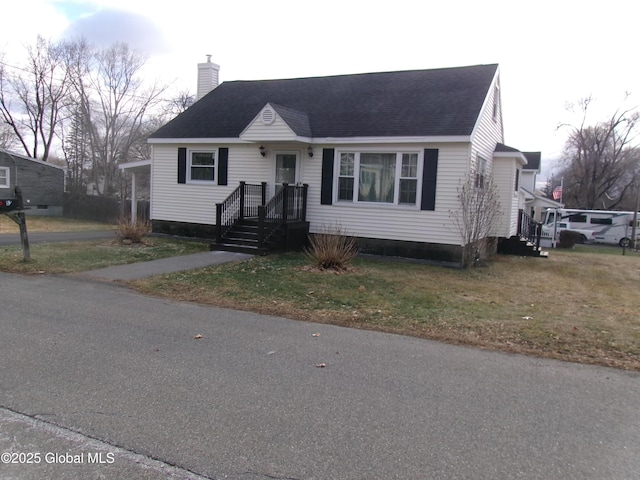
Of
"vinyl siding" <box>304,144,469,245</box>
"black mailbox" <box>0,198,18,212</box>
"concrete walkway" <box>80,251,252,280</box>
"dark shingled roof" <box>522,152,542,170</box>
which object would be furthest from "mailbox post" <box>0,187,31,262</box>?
"dark shingled roof" <box>522,152,542,170</box>

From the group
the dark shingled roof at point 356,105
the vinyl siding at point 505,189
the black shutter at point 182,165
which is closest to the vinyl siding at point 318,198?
the black shutter at point 182,165

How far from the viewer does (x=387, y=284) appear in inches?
373

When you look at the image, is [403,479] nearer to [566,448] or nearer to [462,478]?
[462,478]

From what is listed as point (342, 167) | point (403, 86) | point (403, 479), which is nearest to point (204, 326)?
point (403, 479)

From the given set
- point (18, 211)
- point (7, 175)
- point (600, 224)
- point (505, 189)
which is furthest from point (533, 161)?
point (7, 175)

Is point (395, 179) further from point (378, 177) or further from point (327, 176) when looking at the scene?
point (327, 176)

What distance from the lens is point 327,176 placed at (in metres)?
14.2

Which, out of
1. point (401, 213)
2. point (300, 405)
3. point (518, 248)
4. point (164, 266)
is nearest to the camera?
point (300, 405)

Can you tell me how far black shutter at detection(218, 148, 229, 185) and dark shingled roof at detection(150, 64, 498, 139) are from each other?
52cm

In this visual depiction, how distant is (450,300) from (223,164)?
9.86 m

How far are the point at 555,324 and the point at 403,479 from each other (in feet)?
15.6

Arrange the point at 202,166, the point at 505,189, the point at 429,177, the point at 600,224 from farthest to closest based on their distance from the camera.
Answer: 1. the point at 600,224
2. the point at 202,166
3. the point at 505,189
4. the point at 429,177

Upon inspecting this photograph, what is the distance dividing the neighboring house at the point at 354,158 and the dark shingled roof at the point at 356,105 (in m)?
0.04

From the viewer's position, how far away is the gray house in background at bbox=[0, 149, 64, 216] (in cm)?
2941
